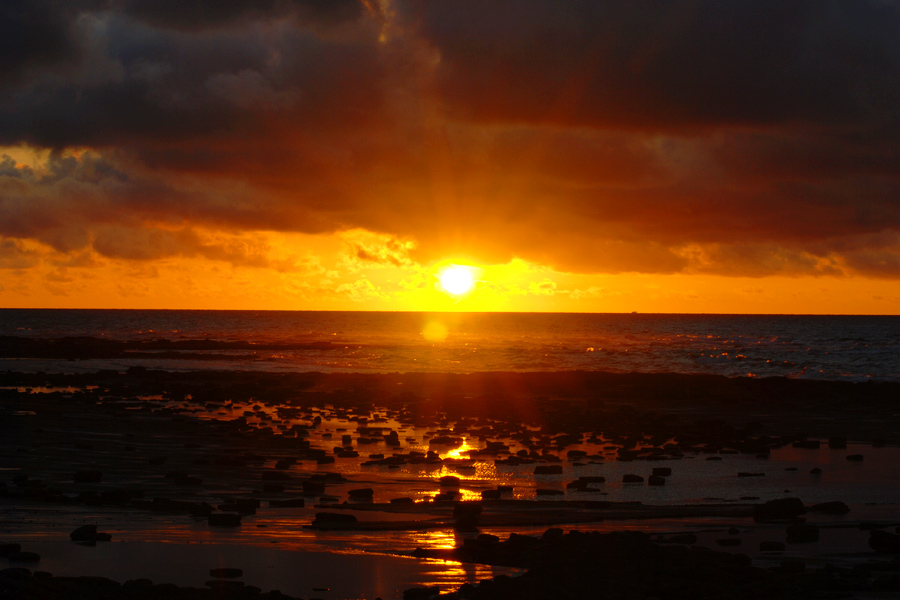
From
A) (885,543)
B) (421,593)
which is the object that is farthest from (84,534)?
(885,543)

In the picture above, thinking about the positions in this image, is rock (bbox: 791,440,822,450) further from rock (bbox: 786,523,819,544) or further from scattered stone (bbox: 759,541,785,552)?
scattered stone (bbox: 759,541,785,552)

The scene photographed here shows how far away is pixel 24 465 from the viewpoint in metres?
19.6

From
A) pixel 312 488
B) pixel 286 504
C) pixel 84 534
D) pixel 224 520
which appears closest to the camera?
pixel 84 534

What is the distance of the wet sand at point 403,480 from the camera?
12.3m

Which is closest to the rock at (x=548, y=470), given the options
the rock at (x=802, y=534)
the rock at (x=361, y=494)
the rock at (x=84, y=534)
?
the rock at (x=361, y=494)

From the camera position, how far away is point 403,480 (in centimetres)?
2009

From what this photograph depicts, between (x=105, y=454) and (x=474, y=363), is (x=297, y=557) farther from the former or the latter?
(x=474, y=363)

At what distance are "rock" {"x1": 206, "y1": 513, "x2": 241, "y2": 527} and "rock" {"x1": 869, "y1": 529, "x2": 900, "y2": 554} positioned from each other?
10306 millimetres

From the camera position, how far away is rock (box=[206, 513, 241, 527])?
14.1 metres

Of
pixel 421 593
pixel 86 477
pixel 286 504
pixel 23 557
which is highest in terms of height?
pixel 86 477

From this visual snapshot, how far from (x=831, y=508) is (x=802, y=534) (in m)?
2.97

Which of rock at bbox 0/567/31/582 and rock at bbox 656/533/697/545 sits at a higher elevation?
rock at bbox 0/567/31/582

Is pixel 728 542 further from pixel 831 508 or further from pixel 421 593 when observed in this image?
pixel 421 593

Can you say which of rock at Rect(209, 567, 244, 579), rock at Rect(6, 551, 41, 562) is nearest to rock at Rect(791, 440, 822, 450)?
rock at Rect(209, 567, 244, 579)
